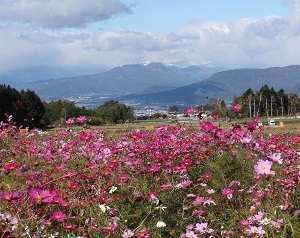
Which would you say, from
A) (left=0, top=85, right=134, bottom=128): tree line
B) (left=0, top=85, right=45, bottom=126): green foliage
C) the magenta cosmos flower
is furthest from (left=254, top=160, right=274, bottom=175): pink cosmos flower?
(left=0, top=85, right=45, bottom=126): green foliage

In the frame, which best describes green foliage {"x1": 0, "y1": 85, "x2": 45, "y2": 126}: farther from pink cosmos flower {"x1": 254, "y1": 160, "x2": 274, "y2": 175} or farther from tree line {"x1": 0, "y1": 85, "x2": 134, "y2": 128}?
pink cosmos flower {"x1": 254, "y1": 160, "x2": 274, "y2": 175}

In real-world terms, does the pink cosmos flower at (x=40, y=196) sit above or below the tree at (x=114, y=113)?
above

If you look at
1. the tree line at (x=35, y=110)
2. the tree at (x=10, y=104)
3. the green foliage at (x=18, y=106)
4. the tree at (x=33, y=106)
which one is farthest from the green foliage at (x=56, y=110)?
the tree at (x=10, y=104)

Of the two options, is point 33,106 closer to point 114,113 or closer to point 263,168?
point 114,113

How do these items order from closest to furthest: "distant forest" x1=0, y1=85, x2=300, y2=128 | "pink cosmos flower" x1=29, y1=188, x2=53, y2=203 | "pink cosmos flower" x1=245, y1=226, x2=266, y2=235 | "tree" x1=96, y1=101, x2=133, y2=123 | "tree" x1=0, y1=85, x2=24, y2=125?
1. "pink cosmos flower" x1=29, y1=188, x2=53, y2=203
2. "pink cosmos flower" x1=245, y1=226, x2=266, y2=235
3. "tree" x1=0, y1=85, x2=24, y2=125
4. "distant forest" x1=0, y1=85, x2=300, y2=128
5. "tree" x1=96, y1=101, x2=133, y2=123

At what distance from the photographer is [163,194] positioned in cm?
341

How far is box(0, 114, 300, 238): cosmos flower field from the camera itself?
8.19 feet

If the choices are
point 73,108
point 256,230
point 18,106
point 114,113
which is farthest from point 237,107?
point 114,113

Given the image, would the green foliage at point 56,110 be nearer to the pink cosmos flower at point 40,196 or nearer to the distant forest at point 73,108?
the distant forest at point 73,108

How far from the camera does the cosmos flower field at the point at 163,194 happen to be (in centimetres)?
250

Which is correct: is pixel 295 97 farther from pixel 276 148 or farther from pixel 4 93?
pixel 276 148

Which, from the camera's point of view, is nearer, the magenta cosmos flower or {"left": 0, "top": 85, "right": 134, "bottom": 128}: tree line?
the magenta cosmos flower

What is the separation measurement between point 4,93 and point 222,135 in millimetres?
60221

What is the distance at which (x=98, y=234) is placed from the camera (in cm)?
269
